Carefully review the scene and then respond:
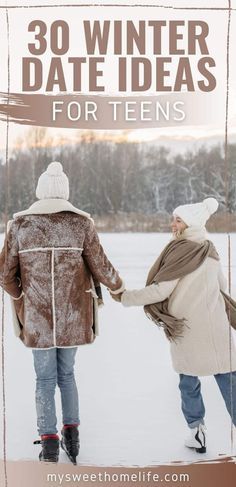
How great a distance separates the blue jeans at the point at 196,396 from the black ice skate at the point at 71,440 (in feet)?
1.30

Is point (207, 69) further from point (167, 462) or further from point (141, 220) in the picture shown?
point (167, 462)

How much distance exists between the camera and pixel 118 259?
12.8 ft

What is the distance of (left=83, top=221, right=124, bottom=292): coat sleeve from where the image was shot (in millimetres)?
3670

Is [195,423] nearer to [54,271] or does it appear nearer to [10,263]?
[54,271]

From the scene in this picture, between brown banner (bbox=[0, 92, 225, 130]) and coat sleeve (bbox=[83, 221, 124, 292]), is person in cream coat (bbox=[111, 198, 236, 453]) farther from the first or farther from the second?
brown banner (bbox=[0, 92, 225, 130])

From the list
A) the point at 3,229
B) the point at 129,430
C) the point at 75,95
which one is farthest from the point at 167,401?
the point at 75,95

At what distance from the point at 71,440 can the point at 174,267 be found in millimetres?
701

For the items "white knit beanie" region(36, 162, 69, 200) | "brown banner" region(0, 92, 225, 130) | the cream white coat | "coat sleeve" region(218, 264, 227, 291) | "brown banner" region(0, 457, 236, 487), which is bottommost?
"brown banner" region(0, 457, 236, 487)

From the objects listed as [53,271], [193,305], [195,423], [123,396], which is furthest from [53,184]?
[195,423]

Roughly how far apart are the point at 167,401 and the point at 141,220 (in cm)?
69

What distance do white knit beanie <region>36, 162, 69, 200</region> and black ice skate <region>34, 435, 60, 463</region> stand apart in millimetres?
832

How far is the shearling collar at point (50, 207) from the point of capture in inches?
144

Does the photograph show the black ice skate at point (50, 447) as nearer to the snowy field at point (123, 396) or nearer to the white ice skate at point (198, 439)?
the snowy field at point (123, 396)

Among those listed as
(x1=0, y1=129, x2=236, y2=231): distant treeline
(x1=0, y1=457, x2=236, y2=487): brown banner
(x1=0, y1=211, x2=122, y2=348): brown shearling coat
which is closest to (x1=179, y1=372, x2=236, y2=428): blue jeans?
(x1=0, y1=457, x2=236, y2=487): brown banner
